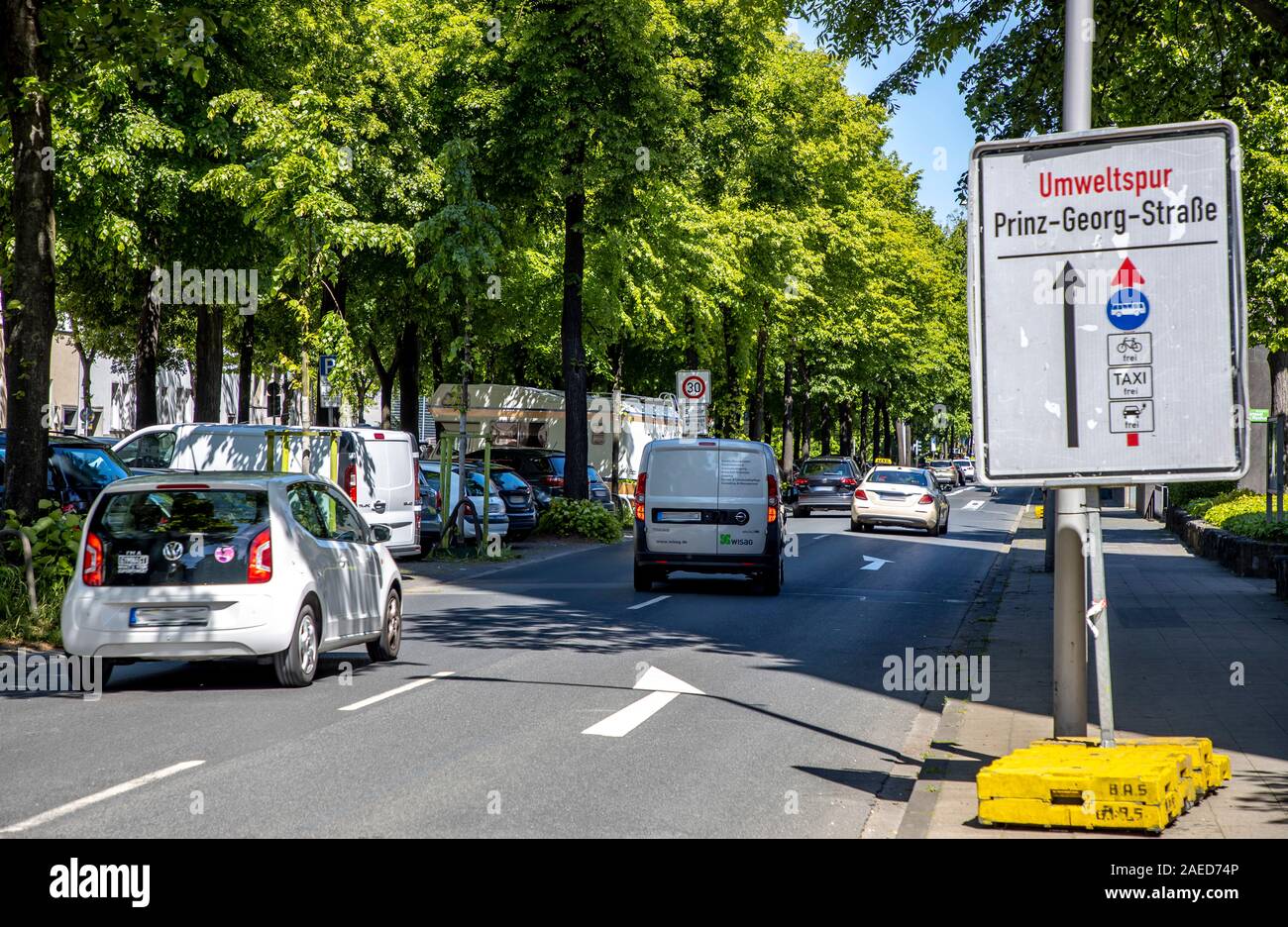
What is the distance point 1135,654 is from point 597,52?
762 inches

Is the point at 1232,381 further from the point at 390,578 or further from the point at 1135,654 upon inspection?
the point at 390,578

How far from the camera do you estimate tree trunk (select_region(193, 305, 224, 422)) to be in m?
28.9

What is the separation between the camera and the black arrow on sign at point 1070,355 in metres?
7.33

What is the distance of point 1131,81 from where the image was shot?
17.8 m

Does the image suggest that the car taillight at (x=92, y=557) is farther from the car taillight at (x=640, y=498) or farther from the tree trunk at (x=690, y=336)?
the tree trunk at (x=690, y=336)

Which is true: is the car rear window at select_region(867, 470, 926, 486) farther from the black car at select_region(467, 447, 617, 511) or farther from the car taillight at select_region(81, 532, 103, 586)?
the car taillight at select_region(81, 532, 103, 586)

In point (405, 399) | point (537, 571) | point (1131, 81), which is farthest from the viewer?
point (405, 399)

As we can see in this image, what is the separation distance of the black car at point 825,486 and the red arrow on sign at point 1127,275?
120 ft

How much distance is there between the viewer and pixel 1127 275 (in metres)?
7.21

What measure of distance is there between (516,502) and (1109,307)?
23.5 m

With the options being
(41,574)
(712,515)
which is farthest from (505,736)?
(712,515)

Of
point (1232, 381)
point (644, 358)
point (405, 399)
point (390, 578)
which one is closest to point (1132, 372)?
point (1232, 381)

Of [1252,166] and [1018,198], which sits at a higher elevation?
[1252,166]

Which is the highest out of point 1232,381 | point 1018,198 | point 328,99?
point 328,99
